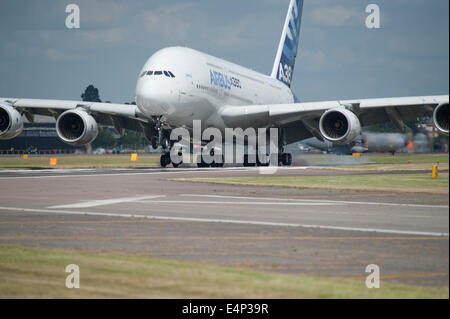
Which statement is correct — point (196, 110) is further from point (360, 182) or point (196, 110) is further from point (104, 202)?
point (104, 202)

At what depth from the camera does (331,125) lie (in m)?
39.5

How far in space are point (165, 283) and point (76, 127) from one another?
34.4 meters

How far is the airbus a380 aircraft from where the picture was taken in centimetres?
3781

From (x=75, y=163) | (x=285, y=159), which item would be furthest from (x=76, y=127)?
(x=285, y=159)

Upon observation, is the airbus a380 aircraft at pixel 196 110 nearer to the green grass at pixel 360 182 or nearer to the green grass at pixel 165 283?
the green grass at pixel 360 182

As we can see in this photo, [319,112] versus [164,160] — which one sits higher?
[319,112]

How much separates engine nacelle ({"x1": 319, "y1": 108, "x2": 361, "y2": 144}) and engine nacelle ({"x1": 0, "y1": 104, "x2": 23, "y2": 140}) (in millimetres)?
16513

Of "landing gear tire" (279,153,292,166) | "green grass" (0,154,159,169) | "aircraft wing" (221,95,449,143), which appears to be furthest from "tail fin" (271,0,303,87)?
"aircraft wing" (221,95,449,143)

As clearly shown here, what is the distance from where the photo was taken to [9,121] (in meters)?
39.1

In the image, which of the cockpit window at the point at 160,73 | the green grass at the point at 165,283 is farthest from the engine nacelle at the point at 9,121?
the green grass at the point at 165,283

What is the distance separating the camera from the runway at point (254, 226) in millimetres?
9461

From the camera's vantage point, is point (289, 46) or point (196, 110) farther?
A: point (289, 46)

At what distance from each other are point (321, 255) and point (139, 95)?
2810 centimetres
